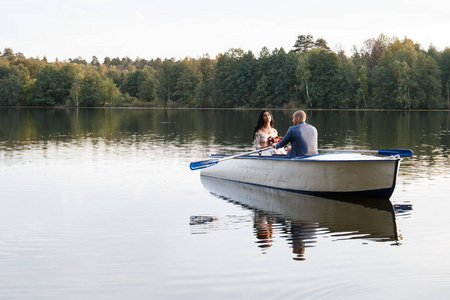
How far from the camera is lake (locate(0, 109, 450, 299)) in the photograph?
6359mm

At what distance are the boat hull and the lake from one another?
25cm

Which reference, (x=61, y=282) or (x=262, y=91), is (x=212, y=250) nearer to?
(x=61, y=282)

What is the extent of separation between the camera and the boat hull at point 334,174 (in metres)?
11.3

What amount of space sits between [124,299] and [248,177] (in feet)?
26.6

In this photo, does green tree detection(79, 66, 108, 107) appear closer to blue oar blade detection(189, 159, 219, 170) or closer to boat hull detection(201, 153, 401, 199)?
blue oar blade detection(189, 159, 219, 170)

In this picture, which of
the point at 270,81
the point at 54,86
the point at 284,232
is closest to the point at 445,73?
the point at 270,81

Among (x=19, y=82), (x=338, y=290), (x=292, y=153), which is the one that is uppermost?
(x=19, y=82)

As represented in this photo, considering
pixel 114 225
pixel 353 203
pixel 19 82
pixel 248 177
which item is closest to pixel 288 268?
pixel 114 225

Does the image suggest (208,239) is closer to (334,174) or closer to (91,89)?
(334,174)

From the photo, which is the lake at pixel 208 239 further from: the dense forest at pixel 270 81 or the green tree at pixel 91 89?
the green tree at pixel 91 89

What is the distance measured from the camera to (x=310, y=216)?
1025cm

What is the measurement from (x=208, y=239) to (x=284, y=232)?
1329 millimetres

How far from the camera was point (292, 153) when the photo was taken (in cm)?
1240

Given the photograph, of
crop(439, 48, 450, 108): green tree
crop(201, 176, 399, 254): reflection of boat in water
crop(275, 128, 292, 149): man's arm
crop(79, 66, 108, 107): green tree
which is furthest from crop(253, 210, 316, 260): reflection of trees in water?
crop(79, 66, 108, 107): green tree
